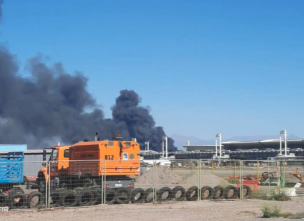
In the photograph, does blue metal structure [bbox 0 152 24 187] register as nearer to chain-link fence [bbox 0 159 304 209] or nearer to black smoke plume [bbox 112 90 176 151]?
chain-link fence [bbox 0 159 304 209]

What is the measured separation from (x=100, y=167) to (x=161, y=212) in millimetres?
5818

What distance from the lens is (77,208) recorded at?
73.9 feet

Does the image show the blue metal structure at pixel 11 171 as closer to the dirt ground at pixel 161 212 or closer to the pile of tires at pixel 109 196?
the pile of tires at pixel 109 196

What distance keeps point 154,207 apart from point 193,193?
375 cm

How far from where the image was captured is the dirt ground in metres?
19.7

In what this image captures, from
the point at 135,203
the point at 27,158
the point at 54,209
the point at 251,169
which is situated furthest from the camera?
the point at 27,158

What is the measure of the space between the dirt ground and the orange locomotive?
3095 mm

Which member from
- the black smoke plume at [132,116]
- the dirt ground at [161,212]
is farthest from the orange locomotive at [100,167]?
the black smoke plume at [132,116]

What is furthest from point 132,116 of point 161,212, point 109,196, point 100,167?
point 161,212

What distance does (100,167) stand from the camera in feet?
86.5

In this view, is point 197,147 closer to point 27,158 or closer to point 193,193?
point 27,158

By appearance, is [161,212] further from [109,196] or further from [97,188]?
[97,188]

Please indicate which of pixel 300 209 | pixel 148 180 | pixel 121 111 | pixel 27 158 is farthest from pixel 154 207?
pixel 121 111

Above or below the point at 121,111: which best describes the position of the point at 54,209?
below
